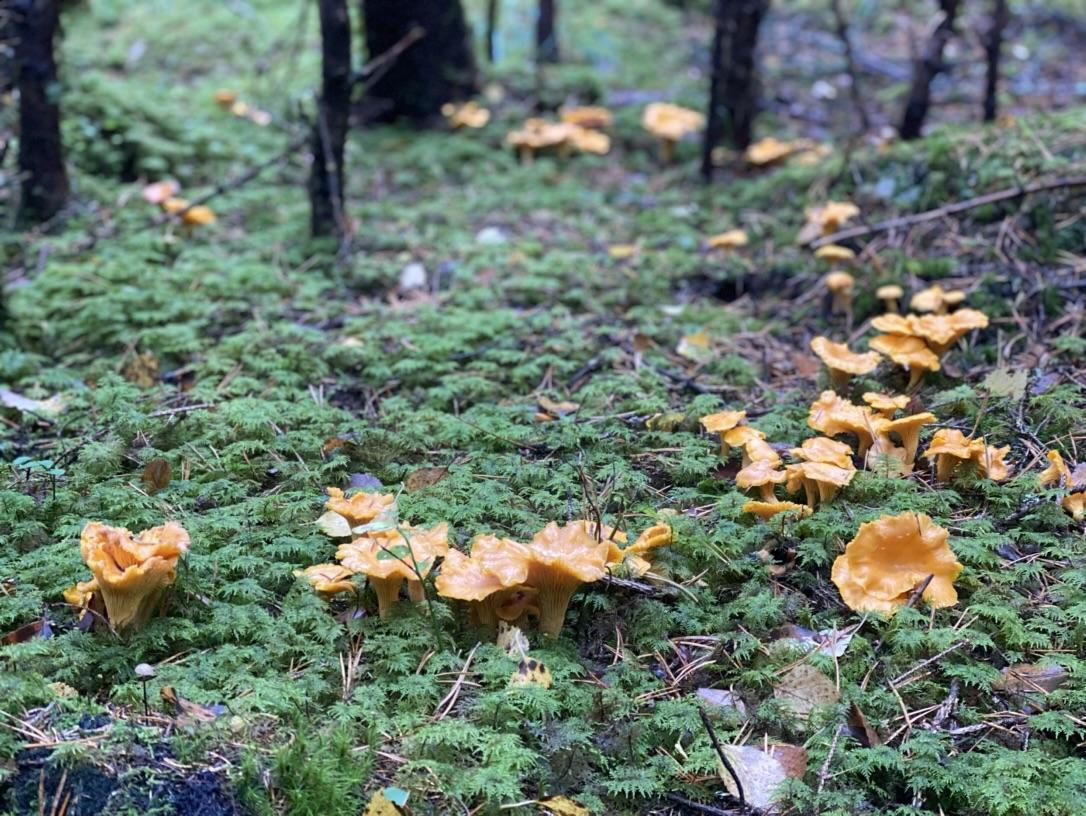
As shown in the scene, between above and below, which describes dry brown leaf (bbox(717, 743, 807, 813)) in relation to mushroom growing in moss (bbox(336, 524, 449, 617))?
below

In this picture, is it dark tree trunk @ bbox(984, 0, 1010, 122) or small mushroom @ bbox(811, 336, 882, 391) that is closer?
small mushroom @ bbox(811, 336, 882, 391)

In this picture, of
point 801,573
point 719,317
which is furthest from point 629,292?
point 801,573

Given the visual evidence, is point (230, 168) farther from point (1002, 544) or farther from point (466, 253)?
point (1002, 544)

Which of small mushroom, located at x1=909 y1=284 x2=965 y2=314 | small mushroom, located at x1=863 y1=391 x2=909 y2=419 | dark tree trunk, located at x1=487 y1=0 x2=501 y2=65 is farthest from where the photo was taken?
dark tree trunk, located at x1=487 y1=0 x2=501 y2=65

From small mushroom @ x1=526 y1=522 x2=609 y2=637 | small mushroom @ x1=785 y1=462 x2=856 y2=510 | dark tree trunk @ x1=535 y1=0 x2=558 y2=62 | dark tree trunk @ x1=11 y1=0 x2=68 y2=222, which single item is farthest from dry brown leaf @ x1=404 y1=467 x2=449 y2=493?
dark tree trunk @ x1=535 y1=0 x2=558 y2=62

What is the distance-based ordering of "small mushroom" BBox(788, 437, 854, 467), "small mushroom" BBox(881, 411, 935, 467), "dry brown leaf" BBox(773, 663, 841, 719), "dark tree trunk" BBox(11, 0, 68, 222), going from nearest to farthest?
"dry brown leaf" BBox(773, 663, 841, 719), "small mushroom" BBox(788, 437, 854, 467), "small mushroom" BBox(881, 411, 935, 467), "dark tree trunk" BBox(11, 0, 68, 222)

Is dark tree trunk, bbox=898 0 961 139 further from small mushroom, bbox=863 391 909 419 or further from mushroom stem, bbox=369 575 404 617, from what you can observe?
mushroom stem, bbox=369 575 404 617

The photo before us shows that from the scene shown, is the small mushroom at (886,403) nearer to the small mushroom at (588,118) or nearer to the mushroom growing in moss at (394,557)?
the mushroom growing in moss at (394,557)
